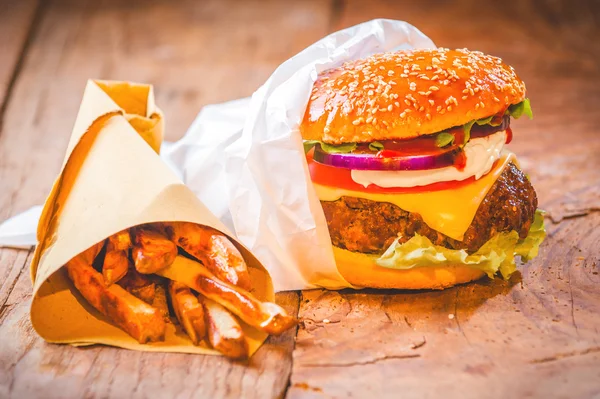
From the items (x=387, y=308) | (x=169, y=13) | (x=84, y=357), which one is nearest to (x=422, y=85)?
(x=387, y=308)

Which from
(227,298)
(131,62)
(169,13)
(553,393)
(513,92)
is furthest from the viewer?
(169,13)

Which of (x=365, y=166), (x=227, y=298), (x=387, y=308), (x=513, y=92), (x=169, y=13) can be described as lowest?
(x=169, y=13)

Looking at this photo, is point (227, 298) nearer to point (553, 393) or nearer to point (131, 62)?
point (553, 393)

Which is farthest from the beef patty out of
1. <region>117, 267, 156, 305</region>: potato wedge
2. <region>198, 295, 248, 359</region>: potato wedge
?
<region>117, 267, 156, 305</region>: potato wedge

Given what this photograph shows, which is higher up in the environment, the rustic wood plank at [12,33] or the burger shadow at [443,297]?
the burger shadow at [443,297]

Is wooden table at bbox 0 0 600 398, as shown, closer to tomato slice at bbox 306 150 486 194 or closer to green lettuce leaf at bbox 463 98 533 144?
tomato slice at bbox 306 150 486 194

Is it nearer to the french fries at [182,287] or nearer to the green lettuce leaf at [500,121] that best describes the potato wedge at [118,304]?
the french fries at [182,287]

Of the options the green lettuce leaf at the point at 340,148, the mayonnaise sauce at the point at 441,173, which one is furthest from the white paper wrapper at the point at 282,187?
the mayonnaise sauce at the point at 441,173
